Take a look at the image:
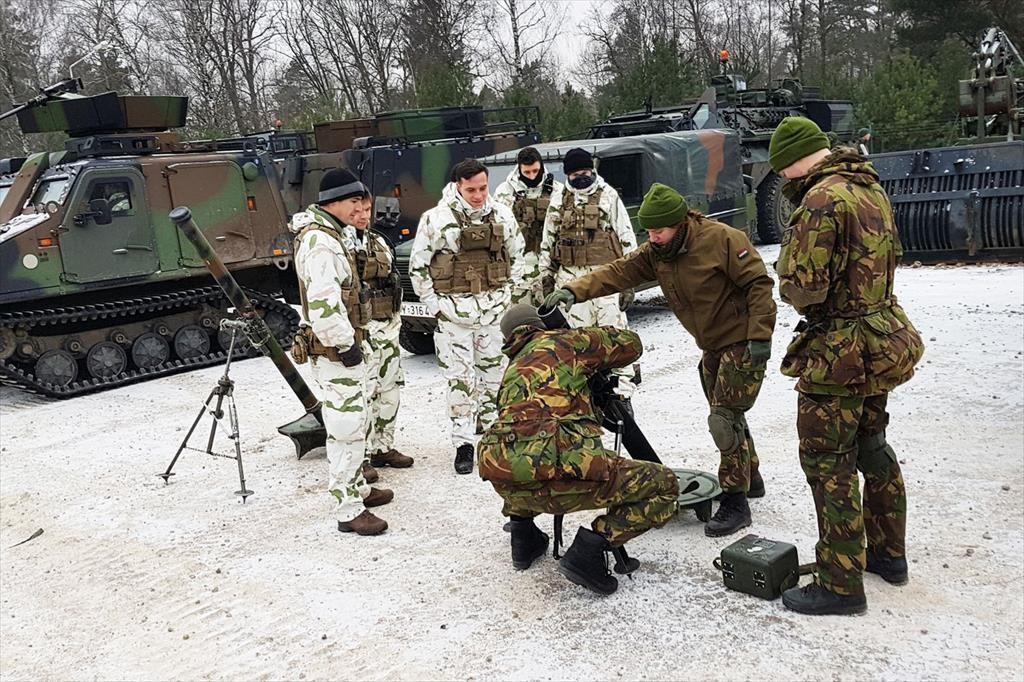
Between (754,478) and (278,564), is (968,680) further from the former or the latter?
(278,564)

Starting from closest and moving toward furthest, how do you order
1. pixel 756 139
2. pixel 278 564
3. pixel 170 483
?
pixel 278 564, pixel 170 483, pixel 756 139

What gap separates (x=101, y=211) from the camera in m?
9.80

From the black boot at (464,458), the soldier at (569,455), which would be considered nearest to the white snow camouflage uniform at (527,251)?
the black boot at (464,458)

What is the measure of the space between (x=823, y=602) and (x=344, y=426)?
2.62 metres

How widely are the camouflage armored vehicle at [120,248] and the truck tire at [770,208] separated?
24.3ft

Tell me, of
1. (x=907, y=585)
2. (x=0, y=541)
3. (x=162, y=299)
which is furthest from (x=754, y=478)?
(x=162, y=299)

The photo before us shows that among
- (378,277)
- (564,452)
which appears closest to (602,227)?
(378,277)

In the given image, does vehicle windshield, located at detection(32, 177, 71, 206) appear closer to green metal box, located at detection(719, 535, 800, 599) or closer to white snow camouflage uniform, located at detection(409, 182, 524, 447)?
white snow camouflage uniform, located at detection(409, 182, 524, 447)

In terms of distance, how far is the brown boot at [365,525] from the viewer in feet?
17.2

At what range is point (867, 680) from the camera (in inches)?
135

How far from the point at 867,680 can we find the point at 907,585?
78cm

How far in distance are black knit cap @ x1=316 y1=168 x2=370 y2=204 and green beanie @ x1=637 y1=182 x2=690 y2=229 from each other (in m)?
1.68

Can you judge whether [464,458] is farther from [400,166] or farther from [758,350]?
[400,166]

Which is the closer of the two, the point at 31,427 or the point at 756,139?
the point at 31,427
